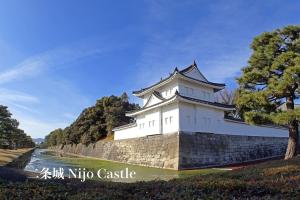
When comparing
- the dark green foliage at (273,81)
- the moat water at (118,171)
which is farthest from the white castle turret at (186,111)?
the dark green foliage at (273,81)

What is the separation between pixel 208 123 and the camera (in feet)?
88.0

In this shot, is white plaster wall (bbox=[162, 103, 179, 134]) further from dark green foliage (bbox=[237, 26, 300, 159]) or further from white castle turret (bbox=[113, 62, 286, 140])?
dark green foliage (bbox=[237, 26, 300, 159])

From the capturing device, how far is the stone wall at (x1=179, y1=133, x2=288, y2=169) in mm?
24203

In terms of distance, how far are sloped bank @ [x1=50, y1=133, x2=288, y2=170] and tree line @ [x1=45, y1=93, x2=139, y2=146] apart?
7822mm

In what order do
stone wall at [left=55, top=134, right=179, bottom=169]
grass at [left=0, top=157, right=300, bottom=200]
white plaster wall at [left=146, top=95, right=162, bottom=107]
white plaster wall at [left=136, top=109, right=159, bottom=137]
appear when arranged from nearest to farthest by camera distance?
grass at [left=0, top=157, right=300, bottom=200] → stone wall at [left=55, top=134, right=179, bottom=169] → white plaster wall at [left=136, top=109, right=159, bottom=137] → white plaster wall at [left=146, top=95, right=162, bottom=107]

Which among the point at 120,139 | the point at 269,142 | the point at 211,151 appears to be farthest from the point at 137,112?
the point at 269,142

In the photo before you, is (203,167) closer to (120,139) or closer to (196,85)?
(196,85)

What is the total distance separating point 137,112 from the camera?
31031 millimetres

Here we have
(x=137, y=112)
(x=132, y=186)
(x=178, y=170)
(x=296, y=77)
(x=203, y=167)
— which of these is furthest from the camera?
(x=137, y=112)

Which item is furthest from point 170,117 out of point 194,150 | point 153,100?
point 153,100

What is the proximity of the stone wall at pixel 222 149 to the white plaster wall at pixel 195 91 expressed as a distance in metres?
4.03

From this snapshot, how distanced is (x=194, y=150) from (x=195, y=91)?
6315mm

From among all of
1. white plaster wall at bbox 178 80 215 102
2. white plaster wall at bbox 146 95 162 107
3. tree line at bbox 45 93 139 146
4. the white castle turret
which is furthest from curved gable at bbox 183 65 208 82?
tree line at bbox 45 93 139 146

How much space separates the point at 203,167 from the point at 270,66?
967cm
